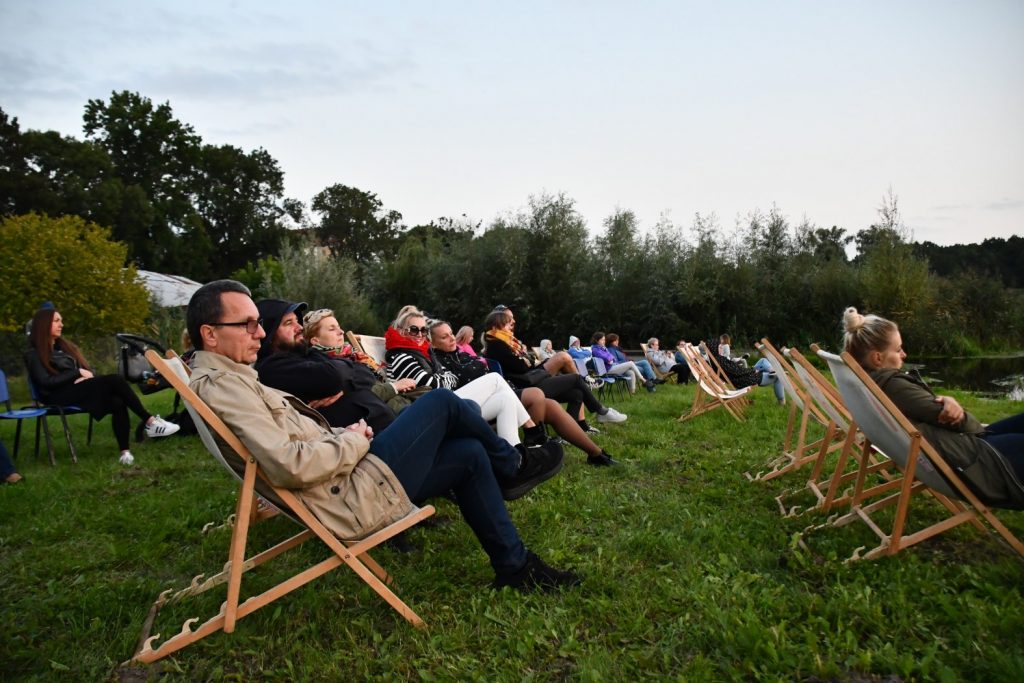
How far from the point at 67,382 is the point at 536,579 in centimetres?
519

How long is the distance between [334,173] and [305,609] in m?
47.1

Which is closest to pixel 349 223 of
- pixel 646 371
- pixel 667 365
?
pixel 667 365

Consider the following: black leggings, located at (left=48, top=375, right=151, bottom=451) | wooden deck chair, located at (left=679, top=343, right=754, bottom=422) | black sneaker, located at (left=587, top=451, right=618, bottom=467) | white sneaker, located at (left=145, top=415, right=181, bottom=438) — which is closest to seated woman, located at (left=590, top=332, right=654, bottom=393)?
wooden deck chair, located at (left=679, top=343, right=754, bottom=422)

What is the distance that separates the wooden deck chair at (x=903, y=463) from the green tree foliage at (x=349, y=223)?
150 ft

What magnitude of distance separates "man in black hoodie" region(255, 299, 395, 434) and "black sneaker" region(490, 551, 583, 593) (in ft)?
4.18

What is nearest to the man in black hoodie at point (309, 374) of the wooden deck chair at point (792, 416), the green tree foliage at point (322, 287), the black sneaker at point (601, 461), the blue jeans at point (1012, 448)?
the black sneaker at point (601, 461)

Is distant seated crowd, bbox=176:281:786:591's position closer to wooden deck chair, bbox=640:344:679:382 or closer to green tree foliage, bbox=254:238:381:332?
wooden deck chair, bbox=640:344:679:382

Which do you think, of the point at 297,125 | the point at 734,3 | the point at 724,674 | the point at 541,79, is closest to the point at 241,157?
the point at 297,125

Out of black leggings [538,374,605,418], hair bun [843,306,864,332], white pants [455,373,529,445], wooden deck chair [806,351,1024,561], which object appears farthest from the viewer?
black leggings [538,374,605,418]

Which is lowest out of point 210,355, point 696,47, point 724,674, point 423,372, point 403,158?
point 724,674

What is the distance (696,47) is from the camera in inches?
417

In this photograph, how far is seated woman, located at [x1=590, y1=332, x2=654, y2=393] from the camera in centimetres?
1120

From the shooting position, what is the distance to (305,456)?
2225mm

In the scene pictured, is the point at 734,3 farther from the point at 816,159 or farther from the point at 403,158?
the point at 403,158
